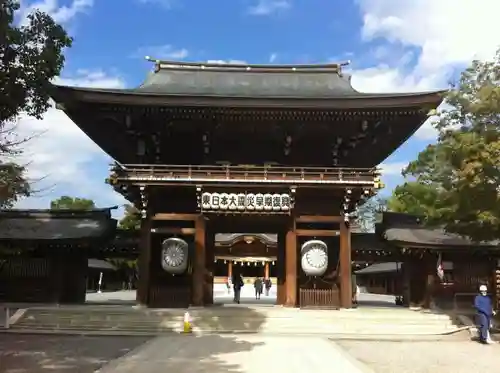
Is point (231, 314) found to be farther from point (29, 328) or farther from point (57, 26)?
point (57, 26)

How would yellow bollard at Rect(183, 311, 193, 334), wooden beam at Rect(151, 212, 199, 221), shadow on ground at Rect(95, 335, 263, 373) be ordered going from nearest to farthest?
1. shadow on ground at Rect(95, 335, 263, 373)
2. yellow bollard at Rect(183, 311, 193, 334)
3. wooden beam at Rect(151, 212, 199, 221)

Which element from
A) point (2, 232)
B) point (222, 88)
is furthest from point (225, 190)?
point (2, 232)

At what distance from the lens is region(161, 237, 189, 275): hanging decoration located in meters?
23.6

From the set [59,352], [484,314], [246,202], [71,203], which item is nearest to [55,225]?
[246,202]

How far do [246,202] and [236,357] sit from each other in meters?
10.5

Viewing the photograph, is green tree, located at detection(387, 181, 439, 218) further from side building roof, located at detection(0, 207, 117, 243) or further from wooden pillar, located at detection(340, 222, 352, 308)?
side building roof, located at detection(0, 207, 117, 243)

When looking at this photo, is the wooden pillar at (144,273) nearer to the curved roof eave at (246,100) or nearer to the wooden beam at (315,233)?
the curved roof eave at (246,100)

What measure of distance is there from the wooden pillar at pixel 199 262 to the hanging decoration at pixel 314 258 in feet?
13.9

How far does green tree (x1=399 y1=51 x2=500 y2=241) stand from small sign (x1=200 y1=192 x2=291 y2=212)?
249 inches

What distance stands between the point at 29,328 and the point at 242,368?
11.4m

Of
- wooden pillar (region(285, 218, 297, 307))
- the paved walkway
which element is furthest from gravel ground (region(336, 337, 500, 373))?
wooden pillar (region(285, 218, 297, 307))

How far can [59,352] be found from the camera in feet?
48.3

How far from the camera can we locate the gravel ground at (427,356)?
1268cm

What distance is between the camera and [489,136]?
18.6 metres
